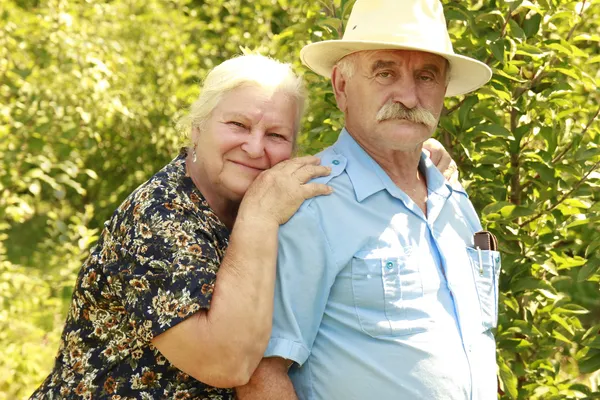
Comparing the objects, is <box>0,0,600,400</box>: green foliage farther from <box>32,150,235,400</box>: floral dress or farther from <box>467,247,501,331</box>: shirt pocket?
<box>32,150,235,400</box>: floral dress

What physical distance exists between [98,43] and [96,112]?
19.5 inches

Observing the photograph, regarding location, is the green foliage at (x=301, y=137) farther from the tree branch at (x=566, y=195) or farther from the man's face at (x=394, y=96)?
the man's face at (x=394, y=96)

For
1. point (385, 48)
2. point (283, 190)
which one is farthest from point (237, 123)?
point (385, 48)

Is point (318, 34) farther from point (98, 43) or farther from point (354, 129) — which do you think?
point (98, 43)

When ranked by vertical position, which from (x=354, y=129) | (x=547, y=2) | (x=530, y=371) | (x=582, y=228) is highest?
(x=547, y=2)

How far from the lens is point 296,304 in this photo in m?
2.27

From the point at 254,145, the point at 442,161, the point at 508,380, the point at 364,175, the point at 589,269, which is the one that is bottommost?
the point at 508,380

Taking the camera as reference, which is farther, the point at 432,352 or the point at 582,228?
the point at 582,228

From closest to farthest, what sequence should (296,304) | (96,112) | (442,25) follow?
1. (296,304)
2. (442,25)
3. (96,112)

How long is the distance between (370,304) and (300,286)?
21 cm

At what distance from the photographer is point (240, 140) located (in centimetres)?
246

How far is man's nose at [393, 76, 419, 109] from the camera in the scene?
8.22 ft

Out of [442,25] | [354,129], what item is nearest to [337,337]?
[354,129]

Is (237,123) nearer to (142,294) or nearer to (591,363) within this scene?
(142,294)
